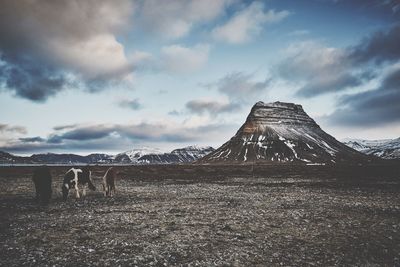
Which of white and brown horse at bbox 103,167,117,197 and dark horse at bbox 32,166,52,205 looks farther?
white and brown horse at bbox 103,167,117,197

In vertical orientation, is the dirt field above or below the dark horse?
below

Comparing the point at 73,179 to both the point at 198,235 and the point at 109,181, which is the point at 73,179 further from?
the point at 198,235

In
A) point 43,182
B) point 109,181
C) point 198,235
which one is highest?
point 43,182

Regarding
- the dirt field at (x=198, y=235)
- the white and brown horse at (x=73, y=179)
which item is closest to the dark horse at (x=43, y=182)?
the dirt field at (x=198, y=235)

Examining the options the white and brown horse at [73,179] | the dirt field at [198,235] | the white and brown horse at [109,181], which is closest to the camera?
the dirt field at [198,235]

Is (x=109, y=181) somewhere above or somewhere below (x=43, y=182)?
below

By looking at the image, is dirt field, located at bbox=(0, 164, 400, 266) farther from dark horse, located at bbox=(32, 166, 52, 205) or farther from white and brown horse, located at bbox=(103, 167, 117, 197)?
white and brown horse, located at bbox=(103, 167, 117, 197)

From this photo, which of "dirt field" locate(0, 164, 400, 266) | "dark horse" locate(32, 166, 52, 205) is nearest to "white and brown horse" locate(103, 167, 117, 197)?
"dark horse" locate(32, 166, 52, 205)

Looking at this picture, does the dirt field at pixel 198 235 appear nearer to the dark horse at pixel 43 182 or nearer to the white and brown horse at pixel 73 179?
the dark horse at pixel 43 182

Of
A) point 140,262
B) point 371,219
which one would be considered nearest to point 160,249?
point 140,262

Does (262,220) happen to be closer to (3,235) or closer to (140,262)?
(140,262)

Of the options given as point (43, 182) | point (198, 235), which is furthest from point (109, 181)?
point (198, 235)

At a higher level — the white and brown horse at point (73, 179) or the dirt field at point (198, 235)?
the white and brown horse at point (73, 179)

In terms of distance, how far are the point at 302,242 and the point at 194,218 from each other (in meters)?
7.89
